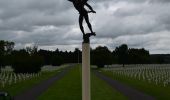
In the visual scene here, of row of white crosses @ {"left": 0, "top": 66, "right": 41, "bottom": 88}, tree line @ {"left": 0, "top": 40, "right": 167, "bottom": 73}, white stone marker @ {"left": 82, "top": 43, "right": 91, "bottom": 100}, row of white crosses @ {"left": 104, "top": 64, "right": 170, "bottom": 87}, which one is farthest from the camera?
tree line @ {"left": 0, "top": 40, "right": 167, "bottom": 73}

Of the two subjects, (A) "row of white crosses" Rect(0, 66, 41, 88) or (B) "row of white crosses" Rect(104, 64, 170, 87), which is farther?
(B) "row of white crosses" Rect(104, 64, 170, 87)

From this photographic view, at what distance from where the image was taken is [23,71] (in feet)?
228

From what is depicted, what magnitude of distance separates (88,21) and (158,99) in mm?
17346

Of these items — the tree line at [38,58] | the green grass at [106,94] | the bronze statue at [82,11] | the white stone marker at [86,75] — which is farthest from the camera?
the tree line at [38,58]

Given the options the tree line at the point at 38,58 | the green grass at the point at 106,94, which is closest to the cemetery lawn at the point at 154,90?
the green grass at the point at 106,94

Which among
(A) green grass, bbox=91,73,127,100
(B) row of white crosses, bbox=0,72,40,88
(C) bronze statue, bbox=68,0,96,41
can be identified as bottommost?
(A) green grass, bbox=91,73,127,100

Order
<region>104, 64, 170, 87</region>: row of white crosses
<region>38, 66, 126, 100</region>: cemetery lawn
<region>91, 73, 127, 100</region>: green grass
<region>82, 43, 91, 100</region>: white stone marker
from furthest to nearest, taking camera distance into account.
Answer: <region>104, 64, 170, 87</region>: row of white crosses < <region>38, 66, 126, 100</region>: cemetery lawn < <region>91, 73, 127, 100</region>: green grass < <region>82, 43, 91, 100</region>: white stone marker

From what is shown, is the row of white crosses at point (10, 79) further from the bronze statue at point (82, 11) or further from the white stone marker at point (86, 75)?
the white stone marker at point (86, 75)

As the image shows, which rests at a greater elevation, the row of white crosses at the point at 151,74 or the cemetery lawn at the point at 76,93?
the row of white crosses at the point at 151,74

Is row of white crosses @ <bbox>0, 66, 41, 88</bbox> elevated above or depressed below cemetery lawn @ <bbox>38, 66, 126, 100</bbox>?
above

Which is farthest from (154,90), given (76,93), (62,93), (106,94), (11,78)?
(11,78)

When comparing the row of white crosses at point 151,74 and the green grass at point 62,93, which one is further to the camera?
the row of white crosses at point 151,74

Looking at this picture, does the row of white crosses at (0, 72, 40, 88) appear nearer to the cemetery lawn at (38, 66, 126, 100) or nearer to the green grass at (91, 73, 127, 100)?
the cemetery lawn at (38, 66, 126, 100)

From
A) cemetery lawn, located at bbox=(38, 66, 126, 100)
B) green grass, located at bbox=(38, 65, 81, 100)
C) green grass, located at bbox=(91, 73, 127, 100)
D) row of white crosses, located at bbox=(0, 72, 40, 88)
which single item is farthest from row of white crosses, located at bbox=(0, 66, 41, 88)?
green grass, located at bbox=(91, 73, 127, 100)
